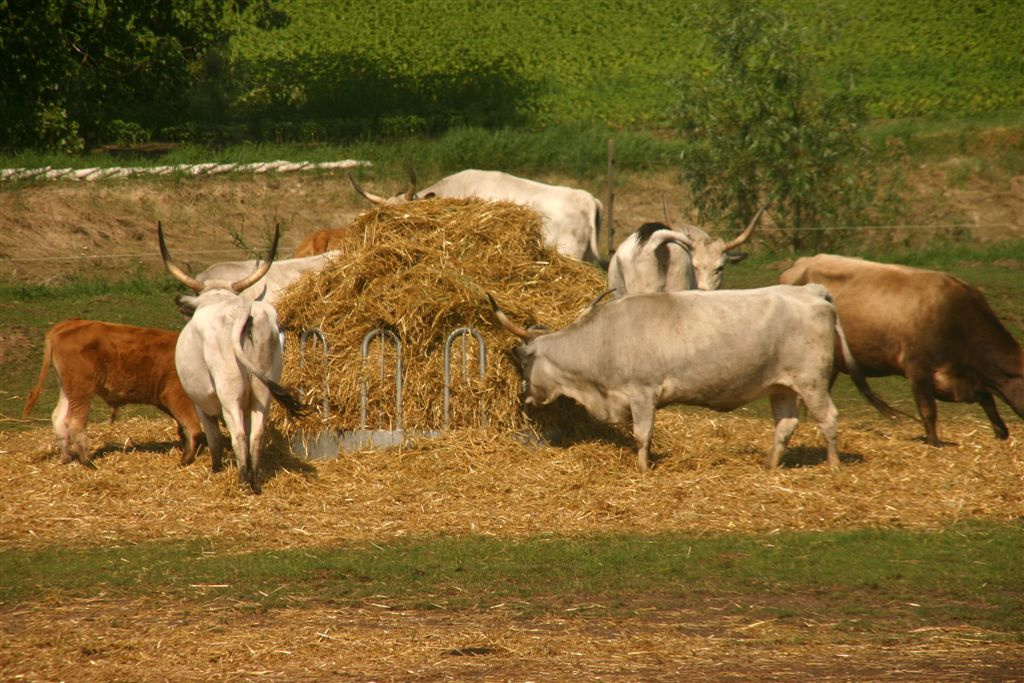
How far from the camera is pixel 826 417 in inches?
399

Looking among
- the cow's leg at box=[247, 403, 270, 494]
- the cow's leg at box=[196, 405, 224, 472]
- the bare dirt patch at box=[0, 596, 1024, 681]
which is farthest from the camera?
the cow's leg at box=[196, 405, 224, 472]

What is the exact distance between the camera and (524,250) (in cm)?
1152

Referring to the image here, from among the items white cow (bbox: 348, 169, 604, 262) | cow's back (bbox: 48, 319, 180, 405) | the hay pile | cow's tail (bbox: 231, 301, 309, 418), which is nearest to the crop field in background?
white cow (bbox: 348, 169, 604, 262)

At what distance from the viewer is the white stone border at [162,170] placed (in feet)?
77.2

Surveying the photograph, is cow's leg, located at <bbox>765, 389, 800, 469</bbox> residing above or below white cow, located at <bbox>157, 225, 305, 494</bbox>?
below

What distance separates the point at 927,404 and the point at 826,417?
1.47m

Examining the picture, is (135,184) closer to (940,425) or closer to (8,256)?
(8,256)

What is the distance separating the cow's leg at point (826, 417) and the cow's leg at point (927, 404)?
133cm

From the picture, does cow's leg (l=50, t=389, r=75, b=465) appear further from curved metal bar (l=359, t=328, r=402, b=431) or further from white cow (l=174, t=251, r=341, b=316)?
curved metal bar (l=359, t=328, r=402, b=431)

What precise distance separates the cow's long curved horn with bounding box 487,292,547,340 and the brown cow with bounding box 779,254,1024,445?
8.83 feet

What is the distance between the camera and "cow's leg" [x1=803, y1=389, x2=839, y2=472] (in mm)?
10102

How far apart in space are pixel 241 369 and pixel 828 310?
4343 mm

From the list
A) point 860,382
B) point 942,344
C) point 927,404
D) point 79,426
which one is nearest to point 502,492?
point 860,382

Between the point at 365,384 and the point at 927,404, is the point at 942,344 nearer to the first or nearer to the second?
the point at 927,404
